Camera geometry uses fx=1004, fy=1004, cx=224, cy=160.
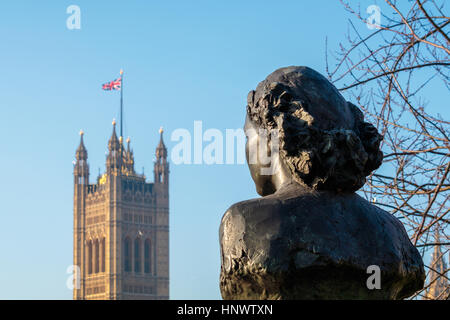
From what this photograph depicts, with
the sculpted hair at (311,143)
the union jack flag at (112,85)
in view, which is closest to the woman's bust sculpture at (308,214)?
the sculpted hair at (311,143)

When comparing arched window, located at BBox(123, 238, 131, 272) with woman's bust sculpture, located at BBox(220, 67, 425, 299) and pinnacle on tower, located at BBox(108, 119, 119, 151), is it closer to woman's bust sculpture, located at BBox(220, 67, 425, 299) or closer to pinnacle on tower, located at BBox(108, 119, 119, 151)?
pinnacle on tower, located at BBox(108, 119, 119, 151)

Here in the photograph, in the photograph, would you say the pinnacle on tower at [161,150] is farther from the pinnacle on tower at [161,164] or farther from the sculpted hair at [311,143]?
the sculpted hair at [311,143]

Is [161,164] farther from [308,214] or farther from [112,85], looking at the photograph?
[308,214]

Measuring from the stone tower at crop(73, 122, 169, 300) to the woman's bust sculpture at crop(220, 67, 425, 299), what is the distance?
71463 millimetres

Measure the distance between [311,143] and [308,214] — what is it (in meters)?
0.23

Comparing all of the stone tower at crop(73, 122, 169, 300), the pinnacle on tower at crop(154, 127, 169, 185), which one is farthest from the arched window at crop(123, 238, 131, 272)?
the pinnacle on tower at crop(154, 127, 169, 185)

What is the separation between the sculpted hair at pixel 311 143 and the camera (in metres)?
3.13

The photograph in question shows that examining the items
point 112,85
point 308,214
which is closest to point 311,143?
point 308,214

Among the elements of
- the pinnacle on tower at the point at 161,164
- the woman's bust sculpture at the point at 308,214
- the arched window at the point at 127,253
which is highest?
the pinnacle on tower at the point at 161,164

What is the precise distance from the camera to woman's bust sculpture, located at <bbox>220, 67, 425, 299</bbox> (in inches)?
120

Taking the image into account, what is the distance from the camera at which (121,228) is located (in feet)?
249

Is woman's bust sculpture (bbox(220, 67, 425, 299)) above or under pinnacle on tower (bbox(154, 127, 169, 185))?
under
